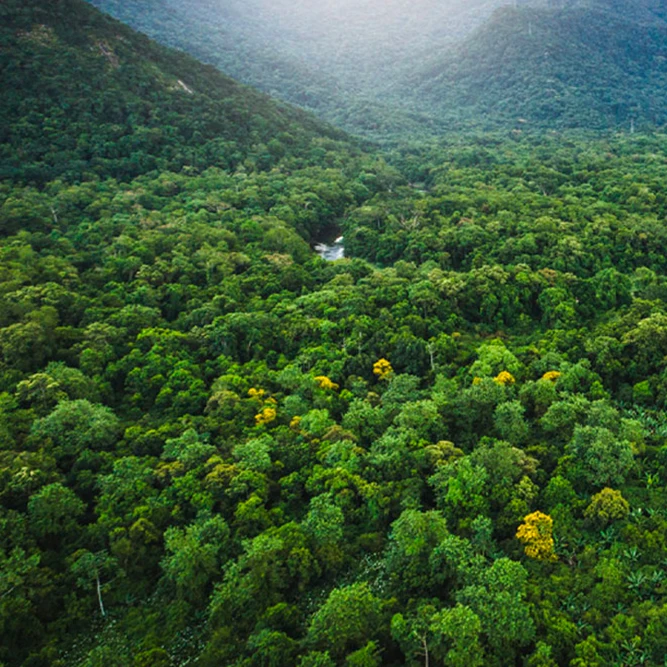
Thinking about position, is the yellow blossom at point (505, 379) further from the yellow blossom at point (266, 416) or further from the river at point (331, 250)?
the river at point (331, 250)

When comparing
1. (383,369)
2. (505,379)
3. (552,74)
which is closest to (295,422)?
(383,369)

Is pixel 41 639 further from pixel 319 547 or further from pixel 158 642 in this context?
pixel 319 547

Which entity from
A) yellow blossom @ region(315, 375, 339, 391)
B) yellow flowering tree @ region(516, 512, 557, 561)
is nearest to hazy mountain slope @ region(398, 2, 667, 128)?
yellow blossom @ region(315, 375, 339, 391)

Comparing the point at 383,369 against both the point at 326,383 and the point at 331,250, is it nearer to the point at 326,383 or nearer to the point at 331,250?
the point at 326,383

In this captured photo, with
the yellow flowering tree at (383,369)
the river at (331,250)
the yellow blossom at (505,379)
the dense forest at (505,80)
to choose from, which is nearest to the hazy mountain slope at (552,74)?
the dense forest at (505,80)

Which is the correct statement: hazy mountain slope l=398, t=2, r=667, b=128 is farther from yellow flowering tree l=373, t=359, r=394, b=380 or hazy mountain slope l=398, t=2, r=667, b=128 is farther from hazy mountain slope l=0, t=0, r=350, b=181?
yellow flowering tree l=373, t=359, r=394, b=380

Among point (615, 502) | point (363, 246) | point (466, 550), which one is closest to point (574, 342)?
point (615, 502)
